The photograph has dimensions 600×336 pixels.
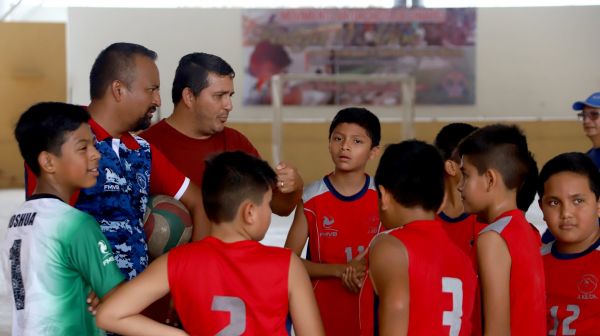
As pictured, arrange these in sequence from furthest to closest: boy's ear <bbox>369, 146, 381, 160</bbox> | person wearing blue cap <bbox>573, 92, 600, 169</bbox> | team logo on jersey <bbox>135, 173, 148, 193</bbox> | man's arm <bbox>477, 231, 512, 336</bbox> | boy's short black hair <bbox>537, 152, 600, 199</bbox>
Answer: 1. person wearing blue cap <bbox>573, 92, 600, 169</bbox>
2. boy's ear <bbox>369, 146, 381, 160</bbox>
3. boy's short black hair <bbox>537, 152, 600, 199</bbox>
4. team logo on jersey <bbox>135, 173, 148, 193</bbox>
5. man's arm <bbox>477, 231, 512, 336</bbox>

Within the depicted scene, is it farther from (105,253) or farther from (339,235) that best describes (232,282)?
(339,235)

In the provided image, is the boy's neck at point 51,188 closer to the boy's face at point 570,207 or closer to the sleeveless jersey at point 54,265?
the sleeveless jersey at point 54,265

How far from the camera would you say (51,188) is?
229 centimetres

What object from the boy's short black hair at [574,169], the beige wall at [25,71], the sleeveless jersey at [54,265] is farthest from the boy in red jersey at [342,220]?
the beige wall at [25,71]

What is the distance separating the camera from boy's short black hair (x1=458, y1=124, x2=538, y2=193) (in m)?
2.57

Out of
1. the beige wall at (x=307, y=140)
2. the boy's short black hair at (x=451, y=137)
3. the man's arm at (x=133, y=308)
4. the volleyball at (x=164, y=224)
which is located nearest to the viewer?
the man's arm at (x=133, y=308)

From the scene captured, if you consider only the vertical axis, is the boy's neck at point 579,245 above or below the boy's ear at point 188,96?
below

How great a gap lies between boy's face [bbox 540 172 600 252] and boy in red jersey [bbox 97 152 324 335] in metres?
1.10

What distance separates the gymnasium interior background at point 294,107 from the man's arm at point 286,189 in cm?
994

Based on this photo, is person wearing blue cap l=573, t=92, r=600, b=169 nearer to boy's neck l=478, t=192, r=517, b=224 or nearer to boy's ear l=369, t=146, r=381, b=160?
boy's ear l=369, t=146, r=381, b=160

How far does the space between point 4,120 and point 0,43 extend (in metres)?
1.23

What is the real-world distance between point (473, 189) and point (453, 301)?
0.44 m

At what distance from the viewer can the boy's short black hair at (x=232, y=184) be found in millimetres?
2158

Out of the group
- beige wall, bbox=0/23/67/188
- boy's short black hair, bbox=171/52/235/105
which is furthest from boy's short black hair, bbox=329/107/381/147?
beige wall, bbox=0/23/67/188
